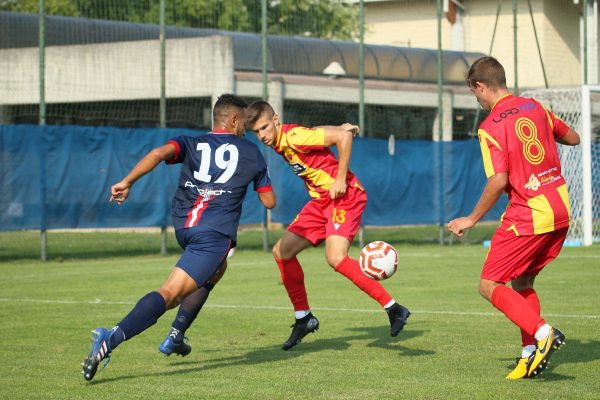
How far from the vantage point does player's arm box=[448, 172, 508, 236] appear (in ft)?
22.9

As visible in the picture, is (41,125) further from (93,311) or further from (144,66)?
(93,311)

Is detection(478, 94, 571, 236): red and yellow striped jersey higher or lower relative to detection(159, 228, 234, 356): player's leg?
higher

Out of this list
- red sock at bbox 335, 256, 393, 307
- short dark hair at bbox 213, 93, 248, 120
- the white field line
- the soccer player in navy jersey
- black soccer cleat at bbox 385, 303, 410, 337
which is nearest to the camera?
the soccer player in navy jersey

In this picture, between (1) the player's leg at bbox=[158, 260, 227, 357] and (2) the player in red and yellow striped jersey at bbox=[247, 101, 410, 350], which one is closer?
(1) the player's leg at bbox=[158, 260, 227, 357]

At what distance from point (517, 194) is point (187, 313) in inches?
107

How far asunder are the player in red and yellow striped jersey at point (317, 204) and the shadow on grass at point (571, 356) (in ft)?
4.11

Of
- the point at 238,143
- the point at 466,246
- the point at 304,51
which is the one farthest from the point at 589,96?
the point at 238,143

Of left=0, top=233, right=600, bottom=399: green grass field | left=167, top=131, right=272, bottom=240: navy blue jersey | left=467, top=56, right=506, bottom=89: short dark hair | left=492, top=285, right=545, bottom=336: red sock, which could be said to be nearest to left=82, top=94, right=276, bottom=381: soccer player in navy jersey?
left=167, top=131, right=272, bottom=240: navy blue jersey

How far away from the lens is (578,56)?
32.9 m

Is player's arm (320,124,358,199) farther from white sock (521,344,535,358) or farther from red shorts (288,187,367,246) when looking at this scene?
white sock (521,344,535,358)

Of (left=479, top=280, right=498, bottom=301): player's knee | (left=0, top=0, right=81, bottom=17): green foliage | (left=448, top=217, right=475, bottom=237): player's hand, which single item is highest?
(left=0, top=0, right=81, bottom=17): green foliage

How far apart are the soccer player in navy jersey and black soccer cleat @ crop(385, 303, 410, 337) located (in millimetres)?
1314

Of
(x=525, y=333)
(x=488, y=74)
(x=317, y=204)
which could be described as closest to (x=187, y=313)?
(x=317, y=204)

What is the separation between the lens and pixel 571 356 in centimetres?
810
